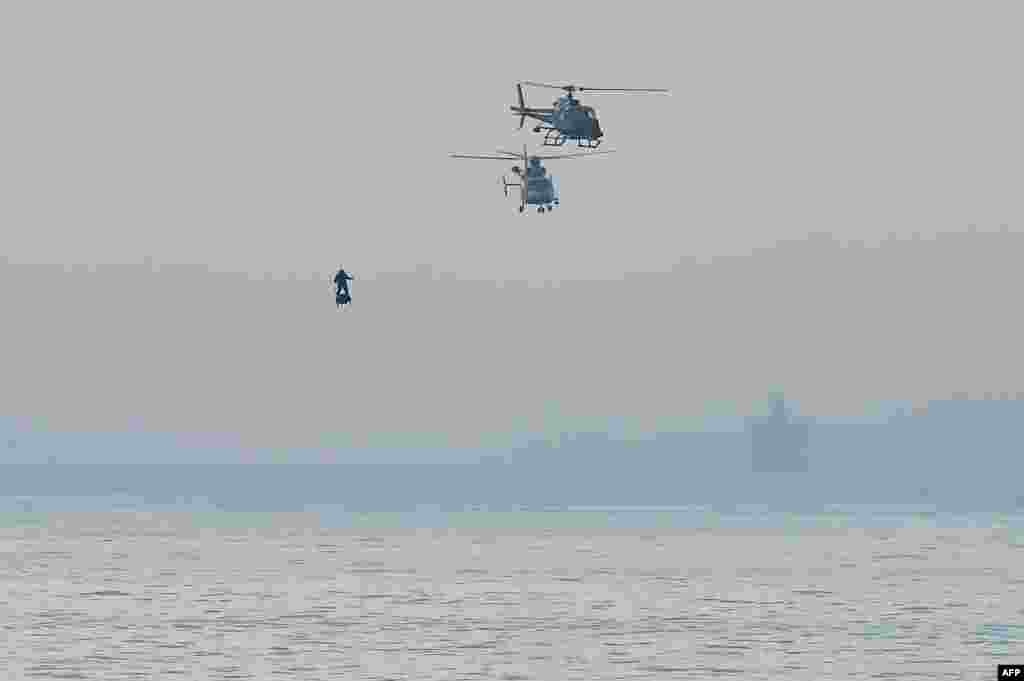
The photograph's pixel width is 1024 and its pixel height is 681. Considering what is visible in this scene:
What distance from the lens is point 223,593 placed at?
4776 inches

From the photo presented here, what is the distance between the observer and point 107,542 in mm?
189625

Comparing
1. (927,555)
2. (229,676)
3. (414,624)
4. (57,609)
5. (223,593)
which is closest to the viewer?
(229,676)

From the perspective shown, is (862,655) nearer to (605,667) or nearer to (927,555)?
(605,667)

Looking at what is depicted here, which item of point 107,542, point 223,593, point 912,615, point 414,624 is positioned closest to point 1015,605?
point 912,615

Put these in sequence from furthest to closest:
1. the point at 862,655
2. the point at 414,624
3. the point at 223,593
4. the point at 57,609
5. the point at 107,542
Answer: the point at 107,542 → the point at 223,593 → the point at 57,609 → the point at 414,624 → the point at 862,655

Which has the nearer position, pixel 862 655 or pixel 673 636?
pixel 862 655

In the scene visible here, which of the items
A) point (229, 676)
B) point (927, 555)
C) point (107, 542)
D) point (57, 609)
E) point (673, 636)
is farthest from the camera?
point (107, 542)

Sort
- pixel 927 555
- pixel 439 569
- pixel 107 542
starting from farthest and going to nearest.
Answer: pixel 107 542 → pixel 927 555 → pixel 439 569

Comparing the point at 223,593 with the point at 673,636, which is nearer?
the point at 673,636

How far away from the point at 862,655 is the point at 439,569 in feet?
199

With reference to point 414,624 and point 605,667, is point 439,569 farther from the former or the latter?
point 605,667

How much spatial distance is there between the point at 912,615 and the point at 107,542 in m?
102

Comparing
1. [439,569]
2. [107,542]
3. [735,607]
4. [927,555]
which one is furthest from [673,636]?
[107,542]

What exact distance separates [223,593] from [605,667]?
43849 millimetres
